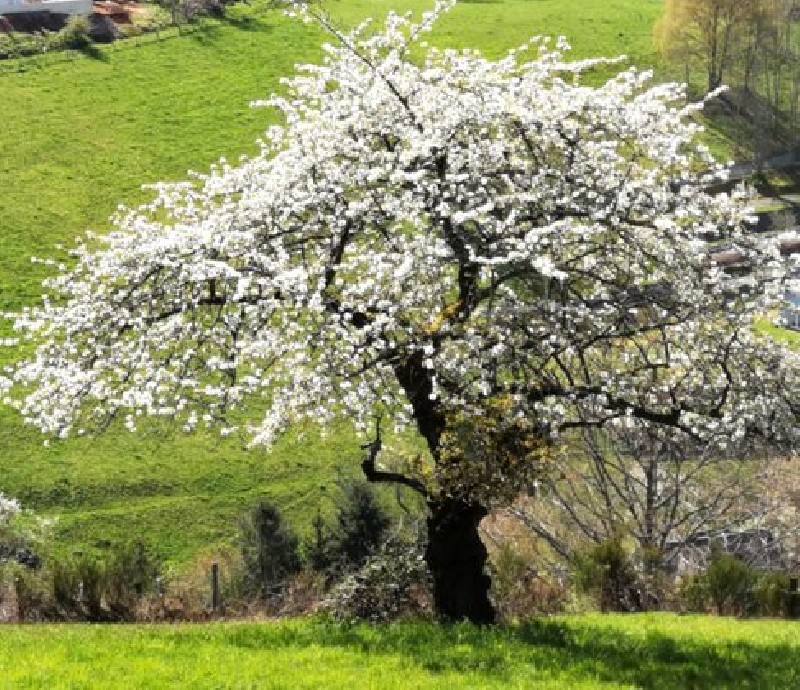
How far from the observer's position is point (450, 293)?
50.3 feet

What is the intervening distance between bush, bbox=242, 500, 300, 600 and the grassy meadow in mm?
2381

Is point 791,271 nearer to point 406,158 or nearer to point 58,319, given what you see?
point 406,158

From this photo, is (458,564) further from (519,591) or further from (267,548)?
(267,548)

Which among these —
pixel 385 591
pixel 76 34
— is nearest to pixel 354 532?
pixel 385 591

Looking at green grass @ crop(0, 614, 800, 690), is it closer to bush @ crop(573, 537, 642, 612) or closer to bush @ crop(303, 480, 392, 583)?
bush @ crop(573, 537, 642, 612)

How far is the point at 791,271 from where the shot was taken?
603 inches

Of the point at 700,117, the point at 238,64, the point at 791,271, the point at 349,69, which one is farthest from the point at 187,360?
the point at 700,117

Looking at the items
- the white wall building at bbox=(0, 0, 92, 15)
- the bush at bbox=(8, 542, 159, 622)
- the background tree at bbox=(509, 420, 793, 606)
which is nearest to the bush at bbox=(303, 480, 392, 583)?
the background tree at bbox=(509, 420, 793, 606)

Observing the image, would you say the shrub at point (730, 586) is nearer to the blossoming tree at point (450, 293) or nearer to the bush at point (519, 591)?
the bush at point (519, 591)

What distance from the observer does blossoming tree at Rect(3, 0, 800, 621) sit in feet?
45.7

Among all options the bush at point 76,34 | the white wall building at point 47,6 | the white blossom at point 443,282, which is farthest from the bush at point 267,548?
the white wall building at point 47,6

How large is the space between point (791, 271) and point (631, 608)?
709cm

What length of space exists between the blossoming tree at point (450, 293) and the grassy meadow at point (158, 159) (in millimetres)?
1922

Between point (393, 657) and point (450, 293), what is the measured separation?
17.8 ft
